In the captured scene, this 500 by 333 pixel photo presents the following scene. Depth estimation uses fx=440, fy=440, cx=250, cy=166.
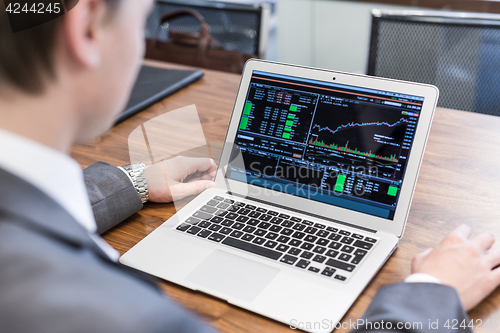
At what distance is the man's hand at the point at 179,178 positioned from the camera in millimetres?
917

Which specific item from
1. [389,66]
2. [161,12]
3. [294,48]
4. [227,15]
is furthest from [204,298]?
[294,48]

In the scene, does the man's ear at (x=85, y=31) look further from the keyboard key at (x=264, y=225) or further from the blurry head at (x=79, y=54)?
the keyboard key at (x=264, y=225)

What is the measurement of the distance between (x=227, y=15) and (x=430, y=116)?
3.66 feet

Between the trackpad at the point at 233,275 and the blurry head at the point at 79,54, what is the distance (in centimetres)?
35

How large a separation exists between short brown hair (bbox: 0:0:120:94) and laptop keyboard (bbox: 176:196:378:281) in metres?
0.45

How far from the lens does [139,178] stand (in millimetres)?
932

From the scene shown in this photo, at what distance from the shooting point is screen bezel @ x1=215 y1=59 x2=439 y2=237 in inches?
30.0

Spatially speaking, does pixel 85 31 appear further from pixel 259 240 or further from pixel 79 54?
pixel 259 240

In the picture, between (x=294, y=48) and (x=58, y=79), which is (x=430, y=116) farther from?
(x=294, y=48)

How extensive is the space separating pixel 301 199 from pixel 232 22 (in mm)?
1101

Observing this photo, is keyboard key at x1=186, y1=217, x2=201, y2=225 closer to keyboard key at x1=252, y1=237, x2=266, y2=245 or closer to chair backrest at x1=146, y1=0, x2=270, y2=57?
keyboard key at x1=252, y1=237, x2=266, y2=245

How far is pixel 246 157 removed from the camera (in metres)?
0.90

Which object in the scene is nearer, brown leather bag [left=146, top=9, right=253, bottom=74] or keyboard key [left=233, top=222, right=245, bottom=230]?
keyboard key [left=233, top=222, right=245, bottom=230]

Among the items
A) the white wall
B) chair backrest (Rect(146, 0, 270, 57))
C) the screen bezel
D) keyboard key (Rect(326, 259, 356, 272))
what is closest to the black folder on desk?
chair backrest (Rect(146, 0, 270, 57))
